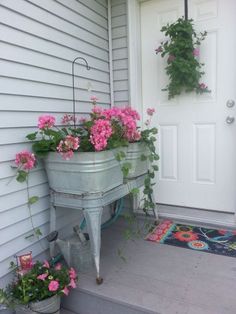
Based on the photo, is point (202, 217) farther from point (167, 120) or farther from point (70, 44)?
point (70, 44)

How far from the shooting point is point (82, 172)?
5.08 feet

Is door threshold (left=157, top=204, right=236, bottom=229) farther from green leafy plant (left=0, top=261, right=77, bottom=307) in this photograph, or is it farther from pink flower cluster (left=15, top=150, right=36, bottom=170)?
pink flower cluster (left=15, top=150, right=36, bottom=170)

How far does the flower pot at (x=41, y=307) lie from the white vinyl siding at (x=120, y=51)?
5.69ft

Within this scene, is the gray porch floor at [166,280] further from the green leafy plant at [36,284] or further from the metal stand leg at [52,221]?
the metal stand leg at [52,221]

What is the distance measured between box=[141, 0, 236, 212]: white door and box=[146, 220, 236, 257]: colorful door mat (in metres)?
0.25

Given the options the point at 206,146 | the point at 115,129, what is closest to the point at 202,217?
the point at 206,146

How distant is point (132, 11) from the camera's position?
239cm

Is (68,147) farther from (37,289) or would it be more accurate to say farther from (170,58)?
(170,58)

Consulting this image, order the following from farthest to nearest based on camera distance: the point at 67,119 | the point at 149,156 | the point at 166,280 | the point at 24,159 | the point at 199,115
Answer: the point at 199,115 → the point at 149,156 → the point at 67,119 → the point at 166,280 → the point at 24,159

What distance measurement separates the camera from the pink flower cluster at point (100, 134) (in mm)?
1502

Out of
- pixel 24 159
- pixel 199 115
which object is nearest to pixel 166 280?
pixel 24 159

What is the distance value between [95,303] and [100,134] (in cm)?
94

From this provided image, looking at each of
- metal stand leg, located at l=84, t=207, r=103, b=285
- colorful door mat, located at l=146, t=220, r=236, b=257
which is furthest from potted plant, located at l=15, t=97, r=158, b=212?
colorful door mat, located at l=146, t=220, r=236, b=257

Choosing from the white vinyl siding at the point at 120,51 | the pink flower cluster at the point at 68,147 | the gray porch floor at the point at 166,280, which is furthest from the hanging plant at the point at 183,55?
the gray porch floor at the point at 166,280
